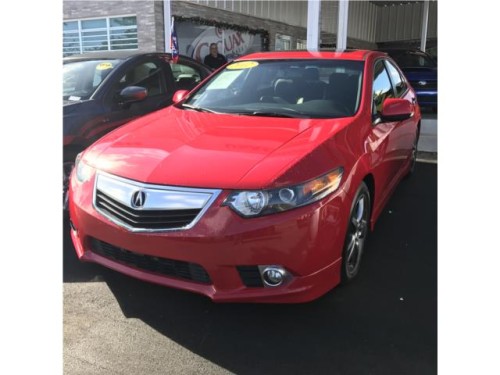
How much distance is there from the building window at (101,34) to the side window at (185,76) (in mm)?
7027

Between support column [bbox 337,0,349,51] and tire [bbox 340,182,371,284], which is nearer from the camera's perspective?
tire [bbox 340,182,371,284]

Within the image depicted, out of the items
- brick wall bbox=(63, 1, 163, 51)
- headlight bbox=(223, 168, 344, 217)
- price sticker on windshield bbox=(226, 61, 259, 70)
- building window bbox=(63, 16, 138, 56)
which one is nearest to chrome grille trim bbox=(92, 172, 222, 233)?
headlight bbox=(223, 168, 344, 217)

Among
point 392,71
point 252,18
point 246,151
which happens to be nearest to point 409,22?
point 252,18

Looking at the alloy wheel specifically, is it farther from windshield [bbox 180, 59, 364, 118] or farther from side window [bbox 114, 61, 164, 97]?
side window [bbox 114, 61, 164, 97]

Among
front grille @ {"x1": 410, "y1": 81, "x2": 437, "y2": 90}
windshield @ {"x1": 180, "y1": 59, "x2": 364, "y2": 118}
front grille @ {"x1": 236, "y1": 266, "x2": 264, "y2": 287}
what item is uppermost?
windshield @ {"x1": 180, "y1": 59, "x2": 364, "y2": 118}

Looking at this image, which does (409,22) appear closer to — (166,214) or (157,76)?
(157,76)

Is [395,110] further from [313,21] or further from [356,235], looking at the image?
[313,21]

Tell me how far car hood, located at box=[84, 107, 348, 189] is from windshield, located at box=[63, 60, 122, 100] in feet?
4.71

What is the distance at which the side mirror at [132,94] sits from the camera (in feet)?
14.7

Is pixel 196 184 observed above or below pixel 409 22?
below

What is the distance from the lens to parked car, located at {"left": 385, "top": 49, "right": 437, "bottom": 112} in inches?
438

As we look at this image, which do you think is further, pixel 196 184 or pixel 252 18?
pixel 252 18

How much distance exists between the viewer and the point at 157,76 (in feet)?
17.3

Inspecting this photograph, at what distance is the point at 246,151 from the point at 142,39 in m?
10.3
